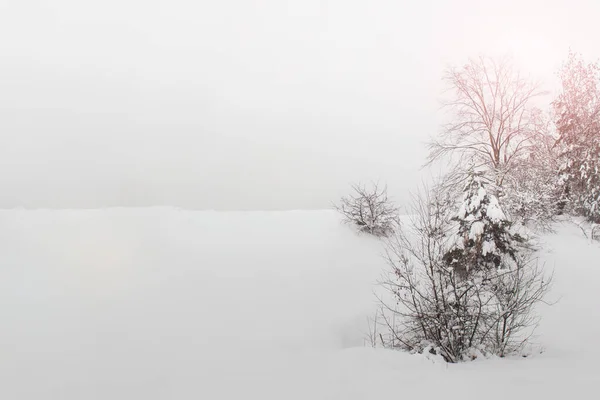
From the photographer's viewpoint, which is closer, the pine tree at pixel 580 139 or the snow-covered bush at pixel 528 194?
the snow-covered bush at pixel 528 194

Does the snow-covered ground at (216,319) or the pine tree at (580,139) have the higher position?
the pine tree at (580,139)

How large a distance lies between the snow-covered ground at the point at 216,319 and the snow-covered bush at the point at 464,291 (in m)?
0.60

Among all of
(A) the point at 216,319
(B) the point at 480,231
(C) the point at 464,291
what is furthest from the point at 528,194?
(A) the point at 216,319

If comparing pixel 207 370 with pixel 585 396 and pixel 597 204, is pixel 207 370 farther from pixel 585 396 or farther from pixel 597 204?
pixel 597 204

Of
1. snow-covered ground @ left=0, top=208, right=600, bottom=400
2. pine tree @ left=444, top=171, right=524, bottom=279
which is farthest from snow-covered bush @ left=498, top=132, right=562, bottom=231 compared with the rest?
pine tree @ left=444, top=171, right=524, bottom=279

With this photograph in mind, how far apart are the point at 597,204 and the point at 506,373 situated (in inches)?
624

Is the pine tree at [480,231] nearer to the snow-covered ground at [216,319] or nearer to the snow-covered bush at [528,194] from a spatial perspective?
the snow-covered ground at [216,319]

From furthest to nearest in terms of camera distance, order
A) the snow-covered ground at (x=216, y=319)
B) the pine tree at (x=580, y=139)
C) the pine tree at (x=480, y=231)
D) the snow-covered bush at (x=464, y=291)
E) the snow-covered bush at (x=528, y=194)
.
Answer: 1. the pine tree at (x=580, y=139)
2. the snow-covered bush at (x=528, y=194)
3. the pine tree at (x=480, y=231)
4. the snow-covered bush at (x=464, y=291)
5. the snow-covered ground at (x=216, y=319)

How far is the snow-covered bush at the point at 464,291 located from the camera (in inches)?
218

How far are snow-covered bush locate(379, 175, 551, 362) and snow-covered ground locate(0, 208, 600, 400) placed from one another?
604 mm

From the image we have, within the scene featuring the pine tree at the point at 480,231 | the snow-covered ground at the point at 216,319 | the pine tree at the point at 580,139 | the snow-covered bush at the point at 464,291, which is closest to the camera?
the snow-covered ground at the point at 216,319

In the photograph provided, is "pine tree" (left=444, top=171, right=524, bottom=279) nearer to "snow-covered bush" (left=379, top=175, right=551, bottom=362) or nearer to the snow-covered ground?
"snow-covered bush" (left=379, top=175, right=551, bottom=362)

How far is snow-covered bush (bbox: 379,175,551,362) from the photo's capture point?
5539mm

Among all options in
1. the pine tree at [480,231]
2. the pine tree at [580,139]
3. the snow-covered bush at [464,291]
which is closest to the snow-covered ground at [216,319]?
the snow-covered bush at [464,291]
